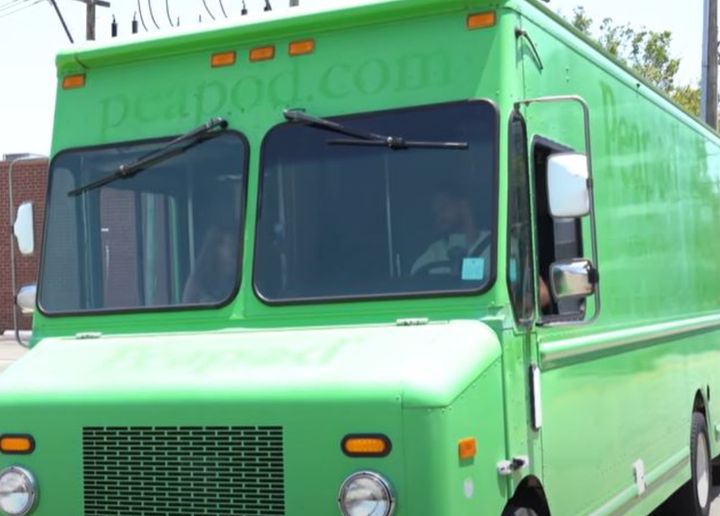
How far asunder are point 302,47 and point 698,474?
5.05 metres

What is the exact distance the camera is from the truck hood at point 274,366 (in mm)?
4129

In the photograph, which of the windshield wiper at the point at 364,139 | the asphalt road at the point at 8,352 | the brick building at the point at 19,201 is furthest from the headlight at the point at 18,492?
the brick building at the point at 19,201

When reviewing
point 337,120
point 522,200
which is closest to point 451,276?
point 522,200

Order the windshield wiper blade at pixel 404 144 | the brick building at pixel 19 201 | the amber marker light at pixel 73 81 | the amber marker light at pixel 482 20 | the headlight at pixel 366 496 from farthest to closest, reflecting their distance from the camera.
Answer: the brick building at pixel 19 201
the amber marker light at pixel 73 81
the amber marker light at pixel 482 20
the windshield wiper blade at pixel 404 144
the headlight at pixel 366 496

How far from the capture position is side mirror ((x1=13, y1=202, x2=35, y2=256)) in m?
6.11

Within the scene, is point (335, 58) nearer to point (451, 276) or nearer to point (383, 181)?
point (383, 181)

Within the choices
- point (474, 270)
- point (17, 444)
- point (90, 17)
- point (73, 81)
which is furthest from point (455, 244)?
point (90, 17)

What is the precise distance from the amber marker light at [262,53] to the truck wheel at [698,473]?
462cm

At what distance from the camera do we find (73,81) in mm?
5797

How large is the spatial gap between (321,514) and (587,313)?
2099 mm

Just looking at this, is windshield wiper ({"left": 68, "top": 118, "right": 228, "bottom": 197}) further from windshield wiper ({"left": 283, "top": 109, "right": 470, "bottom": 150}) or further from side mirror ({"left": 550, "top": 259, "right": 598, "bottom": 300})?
side mirror ({"left": 550, "top": 259, "right": 598, "bottom": 300})

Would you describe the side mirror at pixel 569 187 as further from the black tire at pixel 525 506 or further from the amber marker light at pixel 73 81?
the amber marker light at pixel 73 81

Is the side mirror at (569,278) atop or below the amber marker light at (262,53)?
below

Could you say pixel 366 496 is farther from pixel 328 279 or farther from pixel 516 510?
pixel 328 279
